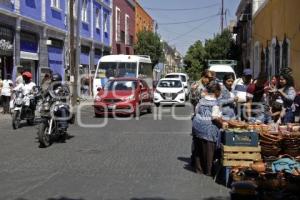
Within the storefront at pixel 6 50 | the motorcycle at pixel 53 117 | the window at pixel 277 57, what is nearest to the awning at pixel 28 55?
the storefront at pixel 6 50

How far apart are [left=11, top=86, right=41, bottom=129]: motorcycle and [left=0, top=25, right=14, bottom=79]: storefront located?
23.6 feet

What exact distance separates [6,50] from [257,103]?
16054mm

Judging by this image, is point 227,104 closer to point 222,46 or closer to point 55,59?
point 55,59

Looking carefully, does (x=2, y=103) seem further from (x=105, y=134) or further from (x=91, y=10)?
(x=91, y=10)

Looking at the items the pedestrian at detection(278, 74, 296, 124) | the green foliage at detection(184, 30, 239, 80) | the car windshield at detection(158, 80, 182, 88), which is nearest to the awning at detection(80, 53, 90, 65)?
the car windshield at detection(158, 80, 182, 88)

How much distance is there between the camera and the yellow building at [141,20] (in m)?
64.9

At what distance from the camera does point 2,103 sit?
22672mm

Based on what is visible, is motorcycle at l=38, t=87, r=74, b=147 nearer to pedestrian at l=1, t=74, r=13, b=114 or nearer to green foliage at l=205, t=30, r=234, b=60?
pedestrian at l=1, t=74, r=13, b=114

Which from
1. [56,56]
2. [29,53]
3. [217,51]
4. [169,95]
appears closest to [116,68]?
[169,95]

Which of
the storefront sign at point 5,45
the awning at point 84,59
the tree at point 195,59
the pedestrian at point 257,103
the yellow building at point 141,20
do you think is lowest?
the pedestrian at point 257,103

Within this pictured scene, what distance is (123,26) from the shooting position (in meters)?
55.2

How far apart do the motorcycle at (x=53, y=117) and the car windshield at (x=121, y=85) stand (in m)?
8.61

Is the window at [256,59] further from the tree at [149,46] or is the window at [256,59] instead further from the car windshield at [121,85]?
the car windshield at [121,85]

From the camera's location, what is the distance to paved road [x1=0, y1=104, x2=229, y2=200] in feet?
26.6
